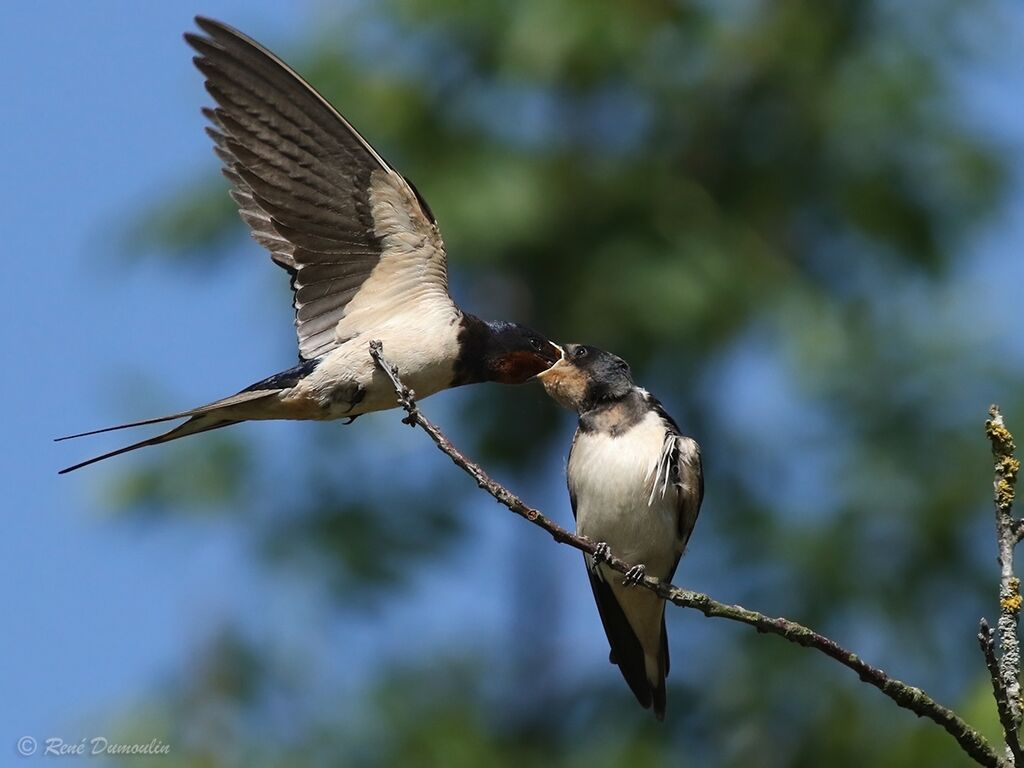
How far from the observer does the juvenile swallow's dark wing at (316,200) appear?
3.41 meters

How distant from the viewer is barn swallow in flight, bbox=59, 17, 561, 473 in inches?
133

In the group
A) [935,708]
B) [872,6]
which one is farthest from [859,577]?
[935,708]

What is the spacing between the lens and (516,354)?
363 centimetres

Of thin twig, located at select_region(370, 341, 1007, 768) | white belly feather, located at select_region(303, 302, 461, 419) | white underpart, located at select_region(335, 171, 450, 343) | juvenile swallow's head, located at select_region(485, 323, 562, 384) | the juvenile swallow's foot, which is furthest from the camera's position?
juvenile swallow's head, located at select_region(485, 323, 562, 384)

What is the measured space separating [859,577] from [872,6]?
10.5 ft

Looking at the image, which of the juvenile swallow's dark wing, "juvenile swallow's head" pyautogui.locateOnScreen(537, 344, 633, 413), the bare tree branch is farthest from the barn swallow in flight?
the bare tree branch

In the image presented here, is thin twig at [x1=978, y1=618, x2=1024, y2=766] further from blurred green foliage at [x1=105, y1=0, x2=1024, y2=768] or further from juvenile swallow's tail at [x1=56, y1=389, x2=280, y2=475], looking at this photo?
blurred green foliage at [x1=105, y1=0, x2=1024, y2=768]

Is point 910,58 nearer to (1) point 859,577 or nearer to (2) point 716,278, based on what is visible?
(2) point 716,278

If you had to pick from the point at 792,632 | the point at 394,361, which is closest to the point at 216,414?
the point at 394,361

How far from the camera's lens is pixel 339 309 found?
3527mm

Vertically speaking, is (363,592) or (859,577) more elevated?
(859,577)

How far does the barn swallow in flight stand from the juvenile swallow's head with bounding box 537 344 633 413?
0.11 meters

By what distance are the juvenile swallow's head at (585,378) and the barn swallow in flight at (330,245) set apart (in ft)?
0.38

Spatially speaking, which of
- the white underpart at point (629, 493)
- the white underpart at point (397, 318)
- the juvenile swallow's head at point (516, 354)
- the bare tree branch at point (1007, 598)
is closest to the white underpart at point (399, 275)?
the white underpart at point (397, 318)
